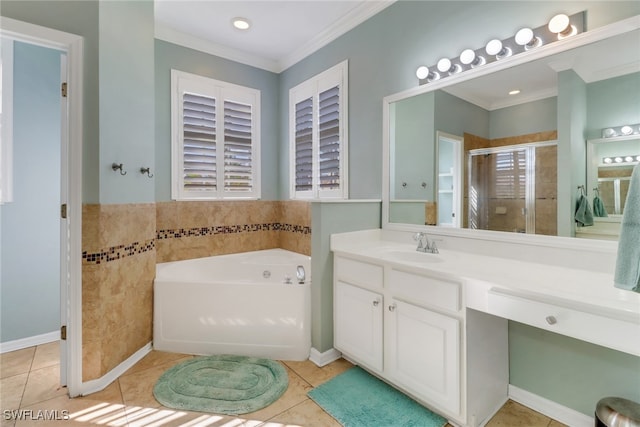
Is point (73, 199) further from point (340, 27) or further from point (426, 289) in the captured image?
point (340, 27)

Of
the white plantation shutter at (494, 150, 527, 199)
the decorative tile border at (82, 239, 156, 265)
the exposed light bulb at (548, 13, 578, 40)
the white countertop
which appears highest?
the exposed light bulb at (548, 13, 578, 40)

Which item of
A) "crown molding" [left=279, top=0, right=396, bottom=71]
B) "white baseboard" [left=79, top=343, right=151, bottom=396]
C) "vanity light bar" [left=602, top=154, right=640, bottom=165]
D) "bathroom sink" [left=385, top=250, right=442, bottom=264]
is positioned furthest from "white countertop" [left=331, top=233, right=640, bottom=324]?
"crown molding" [left=279, top=0, right=396, bottom=71]

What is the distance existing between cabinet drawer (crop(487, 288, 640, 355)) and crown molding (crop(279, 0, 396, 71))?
7.60 ft

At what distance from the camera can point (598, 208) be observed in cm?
151

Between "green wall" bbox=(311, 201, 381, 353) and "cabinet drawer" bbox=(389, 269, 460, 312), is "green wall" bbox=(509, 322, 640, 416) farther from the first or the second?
"green wall" bbox=(311, 201, 381, 353)

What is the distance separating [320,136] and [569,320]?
2506 mm

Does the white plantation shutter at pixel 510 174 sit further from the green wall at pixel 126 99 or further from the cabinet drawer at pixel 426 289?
the green wall at pixel 126 99

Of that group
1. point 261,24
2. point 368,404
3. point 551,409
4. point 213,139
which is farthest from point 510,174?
point 213,139

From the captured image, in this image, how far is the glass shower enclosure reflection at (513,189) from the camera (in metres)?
1.67

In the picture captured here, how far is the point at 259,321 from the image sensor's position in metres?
2.29

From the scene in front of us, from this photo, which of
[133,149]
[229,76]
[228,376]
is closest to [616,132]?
[228,376]

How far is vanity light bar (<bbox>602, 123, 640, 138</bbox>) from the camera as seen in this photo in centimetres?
140

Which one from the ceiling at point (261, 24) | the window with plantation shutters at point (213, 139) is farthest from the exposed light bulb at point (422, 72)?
the window with plantation shutters at point (213, 139)

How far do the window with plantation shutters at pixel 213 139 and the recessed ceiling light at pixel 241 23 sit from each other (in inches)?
24.5
